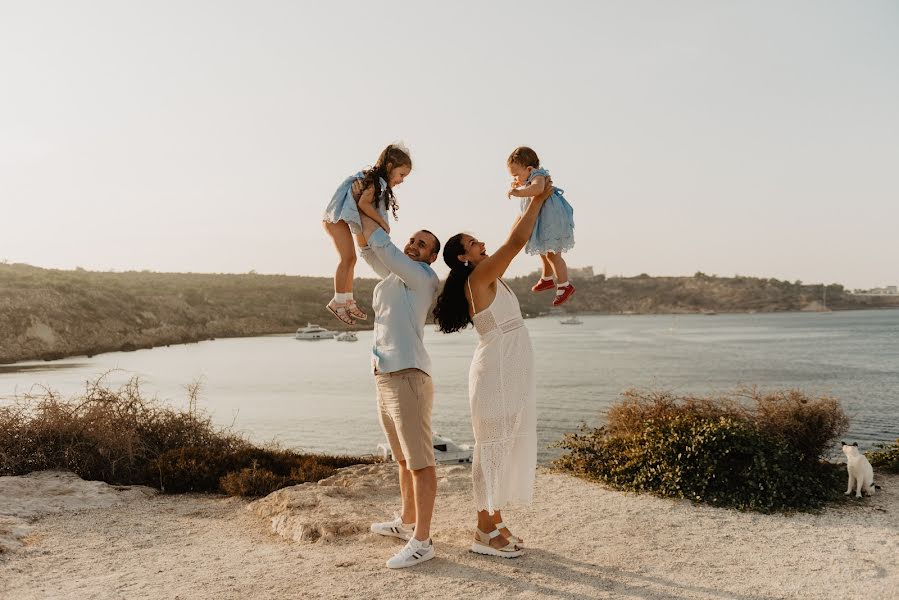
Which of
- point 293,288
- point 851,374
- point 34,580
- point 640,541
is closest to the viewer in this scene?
point 34,580

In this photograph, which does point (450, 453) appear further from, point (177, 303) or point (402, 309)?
point (177, 303)

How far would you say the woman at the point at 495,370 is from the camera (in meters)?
5.14

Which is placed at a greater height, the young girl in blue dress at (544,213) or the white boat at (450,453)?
the young girl in blue dress at (544,213)

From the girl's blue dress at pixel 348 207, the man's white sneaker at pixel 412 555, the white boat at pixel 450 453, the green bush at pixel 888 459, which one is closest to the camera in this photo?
the girl's blue dress at pixel 348 207

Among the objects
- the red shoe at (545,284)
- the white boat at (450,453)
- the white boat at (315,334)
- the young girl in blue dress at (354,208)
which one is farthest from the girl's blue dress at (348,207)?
the white boat at (315,334)

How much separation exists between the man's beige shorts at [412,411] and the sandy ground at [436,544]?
886 mm

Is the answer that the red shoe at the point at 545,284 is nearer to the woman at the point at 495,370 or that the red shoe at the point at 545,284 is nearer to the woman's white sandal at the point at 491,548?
the woman at the point at 495,370

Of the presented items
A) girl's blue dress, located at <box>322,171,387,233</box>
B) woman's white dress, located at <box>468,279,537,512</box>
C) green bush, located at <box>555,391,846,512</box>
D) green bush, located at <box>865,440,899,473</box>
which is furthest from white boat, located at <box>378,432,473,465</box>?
girl's blue dress, located at <box>322,171,387,233</box>

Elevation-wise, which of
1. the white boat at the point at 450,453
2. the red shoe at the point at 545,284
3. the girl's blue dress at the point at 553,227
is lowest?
the white boat at the point at 450,453

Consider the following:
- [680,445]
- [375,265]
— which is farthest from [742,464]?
[375,265]

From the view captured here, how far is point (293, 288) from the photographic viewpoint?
127 meters

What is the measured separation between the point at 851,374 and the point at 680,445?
55363 mm

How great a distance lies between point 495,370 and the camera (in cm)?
522

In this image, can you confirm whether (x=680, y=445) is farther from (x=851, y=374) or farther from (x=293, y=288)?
(x=293, y=288)
